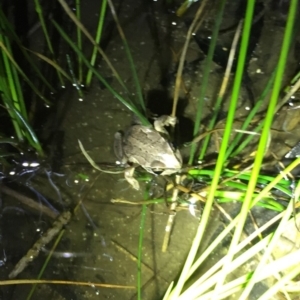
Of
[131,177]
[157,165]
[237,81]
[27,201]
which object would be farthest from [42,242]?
[237,81]

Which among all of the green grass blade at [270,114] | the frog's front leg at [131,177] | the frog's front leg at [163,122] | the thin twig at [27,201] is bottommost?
the thin twig at [27,201]

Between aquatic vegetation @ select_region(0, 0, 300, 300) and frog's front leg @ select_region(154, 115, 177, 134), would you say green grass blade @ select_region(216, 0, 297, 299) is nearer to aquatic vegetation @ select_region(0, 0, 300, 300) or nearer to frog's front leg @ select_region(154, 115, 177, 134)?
aquatic vegetation @ select_region(0, 0, 300, 300)

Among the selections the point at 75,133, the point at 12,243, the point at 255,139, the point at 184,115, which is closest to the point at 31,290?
the point at 12,243

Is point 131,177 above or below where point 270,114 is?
below

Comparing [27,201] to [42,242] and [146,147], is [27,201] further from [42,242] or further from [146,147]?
[146,147]

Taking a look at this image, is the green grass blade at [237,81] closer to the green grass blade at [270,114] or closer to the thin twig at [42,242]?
the green grass blade at [270,114]

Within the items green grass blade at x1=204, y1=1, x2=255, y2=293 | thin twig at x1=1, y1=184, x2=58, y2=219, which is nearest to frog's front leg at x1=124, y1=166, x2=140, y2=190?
thin twig at x1=1, y1=184, x2=58, y2=219

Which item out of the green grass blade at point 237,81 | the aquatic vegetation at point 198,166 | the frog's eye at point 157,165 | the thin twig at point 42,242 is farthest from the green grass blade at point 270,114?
the thin twig at point 42,242

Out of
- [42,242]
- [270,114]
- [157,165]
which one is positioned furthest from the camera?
[42,242]

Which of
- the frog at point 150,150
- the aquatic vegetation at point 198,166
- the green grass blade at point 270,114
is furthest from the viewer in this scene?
the frog at point 150,150
